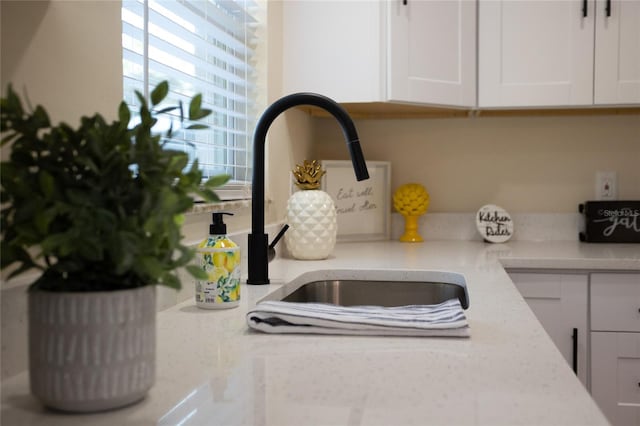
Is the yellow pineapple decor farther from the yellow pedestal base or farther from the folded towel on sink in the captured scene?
the folded towel on sink

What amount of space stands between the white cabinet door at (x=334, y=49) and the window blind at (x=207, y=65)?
0.70 ft

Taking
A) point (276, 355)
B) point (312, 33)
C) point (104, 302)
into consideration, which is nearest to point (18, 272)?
point (104, 302)

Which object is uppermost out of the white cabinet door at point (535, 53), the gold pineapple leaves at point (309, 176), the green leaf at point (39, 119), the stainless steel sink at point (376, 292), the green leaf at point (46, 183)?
the white cabinet door at point (535, 53)

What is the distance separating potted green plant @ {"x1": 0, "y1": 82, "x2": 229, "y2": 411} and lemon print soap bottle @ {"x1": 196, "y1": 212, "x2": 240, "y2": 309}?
19.9 inches

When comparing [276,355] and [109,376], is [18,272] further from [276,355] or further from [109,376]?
[276,355]

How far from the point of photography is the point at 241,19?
1.95 metres

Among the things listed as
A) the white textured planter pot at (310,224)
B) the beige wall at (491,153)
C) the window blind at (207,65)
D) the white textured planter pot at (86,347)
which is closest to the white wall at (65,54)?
the window blind at (207,65)

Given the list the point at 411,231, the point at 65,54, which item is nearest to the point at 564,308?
the point at 411,231

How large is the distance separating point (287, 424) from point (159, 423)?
12 cm

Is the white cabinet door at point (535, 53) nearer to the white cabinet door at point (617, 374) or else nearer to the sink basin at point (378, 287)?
the white cabinet door at point (617, 374)

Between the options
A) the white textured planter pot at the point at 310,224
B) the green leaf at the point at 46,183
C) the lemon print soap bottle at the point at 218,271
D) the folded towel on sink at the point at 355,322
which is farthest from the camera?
the white textured planter pot at the point at 310,224

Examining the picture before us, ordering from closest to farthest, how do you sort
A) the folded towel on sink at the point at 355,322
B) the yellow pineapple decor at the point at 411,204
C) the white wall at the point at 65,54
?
the white wall at the point at 65,54 → the folded towel on sink at the point at 355,322 → the yellow pineapple decor at the point at 411,204

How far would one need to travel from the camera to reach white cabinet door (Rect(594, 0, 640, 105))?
88.5 inches

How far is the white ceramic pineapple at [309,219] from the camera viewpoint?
192 cm
